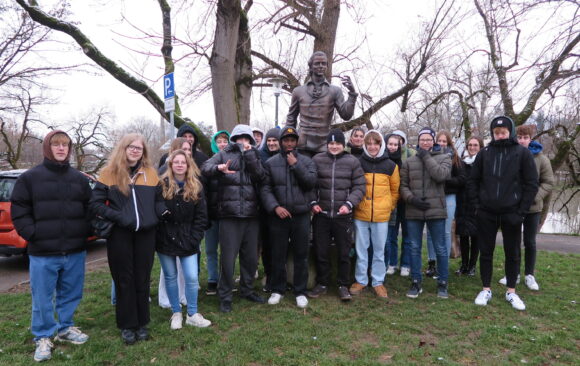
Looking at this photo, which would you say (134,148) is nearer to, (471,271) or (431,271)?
(431,271)

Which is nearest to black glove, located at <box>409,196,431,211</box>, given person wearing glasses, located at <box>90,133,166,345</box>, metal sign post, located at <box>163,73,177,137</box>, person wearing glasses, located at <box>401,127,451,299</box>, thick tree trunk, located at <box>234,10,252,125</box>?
person wearing glasses, located at <box>401,127,451,299</box>

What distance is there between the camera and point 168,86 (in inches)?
266

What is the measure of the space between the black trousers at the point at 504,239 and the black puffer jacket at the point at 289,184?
2131mm

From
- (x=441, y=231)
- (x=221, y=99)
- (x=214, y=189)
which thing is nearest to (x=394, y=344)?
(x=441, y=231)

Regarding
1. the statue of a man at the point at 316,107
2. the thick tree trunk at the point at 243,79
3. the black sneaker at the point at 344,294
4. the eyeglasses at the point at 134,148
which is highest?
the thick tree trunk at the point at 243,79

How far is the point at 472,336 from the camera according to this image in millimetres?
3643

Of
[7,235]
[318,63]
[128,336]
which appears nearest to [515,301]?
[318,63]

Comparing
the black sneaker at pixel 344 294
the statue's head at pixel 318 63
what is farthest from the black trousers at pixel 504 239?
the statue's head at pixel 318 63

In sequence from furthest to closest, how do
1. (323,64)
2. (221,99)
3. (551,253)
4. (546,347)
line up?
(551,253) → (221,99) → (323,64) → (546,347)

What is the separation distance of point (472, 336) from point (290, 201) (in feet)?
7.60

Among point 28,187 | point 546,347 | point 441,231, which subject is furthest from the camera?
point 441,231

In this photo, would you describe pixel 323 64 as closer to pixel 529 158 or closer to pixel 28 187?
pixel 529 158

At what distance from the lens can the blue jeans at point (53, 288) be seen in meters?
3.20

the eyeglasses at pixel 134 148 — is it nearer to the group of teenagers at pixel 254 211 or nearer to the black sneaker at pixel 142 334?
the group of teenagers at pixel 254 211
